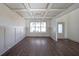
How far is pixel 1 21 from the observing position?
16.1ft

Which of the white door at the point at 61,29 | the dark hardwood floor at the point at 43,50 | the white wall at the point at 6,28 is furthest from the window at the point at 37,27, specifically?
the white wall at the point at 6,28

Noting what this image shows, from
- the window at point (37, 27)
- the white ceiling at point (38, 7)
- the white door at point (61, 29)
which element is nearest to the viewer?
the white ceiling at point (38, 7)

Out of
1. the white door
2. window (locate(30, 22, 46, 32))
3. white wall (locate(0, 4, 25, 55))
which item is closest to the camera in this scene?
white wall (locate(0, 4, 25, 55))

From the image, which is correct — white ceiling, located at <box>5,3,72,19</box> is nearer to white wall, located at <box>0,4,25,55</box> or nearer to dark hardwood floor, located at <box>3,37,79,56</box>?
white wall, located at <box>0,4,25,55</box>

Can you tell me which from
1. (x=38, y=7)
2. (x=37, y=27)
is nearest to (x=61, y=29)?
(x=37, y=27)

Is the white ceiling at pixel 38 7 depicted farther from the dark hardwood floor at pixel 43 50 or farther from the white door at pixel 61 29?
the white door at pixel 61 29

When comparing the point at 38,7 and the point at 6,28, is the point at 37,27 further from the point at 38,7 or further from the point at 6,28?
the point at 6,28

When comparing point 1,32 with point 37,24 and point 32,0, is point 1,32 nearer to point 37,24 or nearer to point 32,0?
point 32,0

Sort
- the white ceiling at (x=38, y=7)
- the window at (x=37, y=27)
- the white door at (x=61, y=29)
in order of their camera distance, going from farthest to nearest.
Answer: the window at (x=37, y=27), the white door at (x=61, y=29), the white ceiling at (x=38, y=7)

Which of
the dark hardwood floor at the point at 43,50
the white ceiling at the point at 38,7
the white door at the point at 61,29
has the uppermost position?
the white ceiling at the point at 38,7

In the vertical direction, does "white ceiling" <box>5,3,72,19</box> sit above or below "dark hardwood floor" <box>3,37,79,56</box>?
above

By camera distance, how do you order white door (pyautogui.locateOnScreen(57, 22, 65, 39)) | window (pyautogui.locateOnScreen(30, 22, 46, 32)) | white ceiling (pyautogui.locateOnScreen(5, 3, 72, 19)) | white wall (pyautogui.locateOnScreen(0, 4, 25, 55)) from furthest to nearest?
window (pyautogui.locateOnScreen(30, 22, 46, 32)), white door (pyautogui.locateOnScreen(57, 22, 65, 39)), white ceiling (pyautogui.locateOnScreen(5, 3, 72, 19)), white wall (pyautogui.locateOnScreen(0, 4, 25, 55))

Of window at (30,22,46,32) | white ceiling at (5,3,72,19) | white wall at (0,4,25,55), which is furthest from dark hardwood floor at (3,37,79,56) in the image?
window at (30,22,46,32)

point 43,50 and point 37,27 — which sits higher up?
point 37,27
